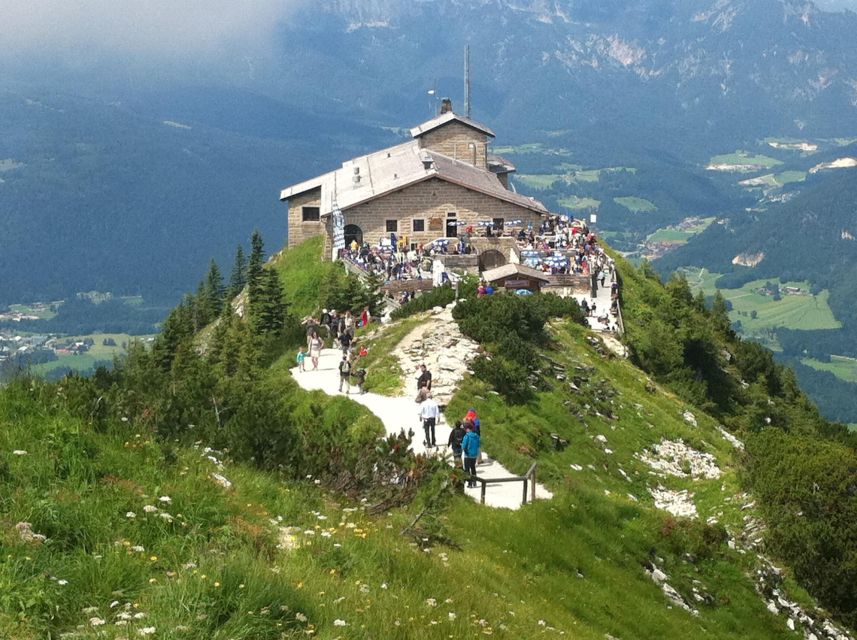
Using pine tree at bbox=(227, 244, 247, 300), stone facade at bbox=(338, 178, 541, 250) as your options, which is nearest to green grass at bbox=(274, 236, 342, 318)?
stone facade at bbox=(338, 178, 541, 250)

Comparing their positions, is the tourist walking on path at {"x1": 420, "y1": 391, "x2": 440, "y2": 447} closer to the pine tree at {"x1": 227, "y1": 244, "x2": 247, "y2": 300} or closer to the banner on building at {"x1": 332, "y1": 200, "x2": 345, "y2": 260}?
the banner on building at {"x1": 332, "y1": 200, "x2": 345, "y2": 260}

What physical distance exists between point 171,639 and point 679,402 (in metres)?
32.9

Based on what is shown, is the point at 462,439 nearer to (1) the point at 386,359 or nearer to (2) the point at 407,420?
(2) the point at 407,420

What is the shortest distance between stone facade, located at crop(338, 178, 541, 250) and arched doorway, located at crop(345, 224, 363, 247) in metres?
0.18

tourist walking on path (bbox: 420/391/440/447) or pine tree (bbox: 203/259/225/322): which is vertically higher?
pine tree (bbox: 203/259/225/322)

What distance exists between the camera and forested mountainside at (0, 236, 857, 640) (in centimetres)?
1142

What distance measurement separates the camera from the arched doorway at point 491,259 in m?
64.6

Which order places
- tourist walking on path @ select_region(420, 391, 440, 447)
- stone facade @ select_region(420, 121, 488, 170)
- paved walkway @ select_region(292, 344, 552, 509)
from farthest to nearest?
stone facade @ select_region(420, 121, 488, 170)
tourist walking on path @ select_region(420, 391, 440, 447)
paved walkway @ select_region(292, 344, 552, 509)

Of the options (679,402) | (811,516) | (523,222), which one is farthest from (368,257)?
(811,516)

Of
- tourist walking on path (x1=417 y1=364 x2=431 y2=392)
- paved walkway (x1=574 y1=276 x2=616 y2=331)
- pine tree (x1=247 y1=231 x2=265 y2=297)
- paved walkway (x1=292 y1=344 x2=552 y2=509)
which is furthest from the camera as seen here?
pine tree (x1=247 y1=231 x2=265 y2=297)

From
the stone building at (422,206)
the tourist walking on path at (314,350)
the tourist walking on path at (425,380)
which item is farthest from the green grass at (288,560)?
the stone building at (422,206)

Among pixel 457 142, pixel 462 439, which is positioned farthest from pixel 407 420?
pixel 457 142

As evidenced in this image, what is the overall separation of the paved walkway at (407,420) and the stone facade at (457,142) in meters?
45.5

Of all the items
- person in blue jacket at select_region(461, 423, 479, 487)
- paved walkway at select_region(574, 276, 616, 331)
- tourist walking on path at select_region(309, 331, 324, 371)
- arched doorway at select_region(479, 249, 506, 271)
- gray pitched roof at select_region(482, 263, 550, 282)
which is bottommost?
person in blue jacket at select_region(461, 423, 479, 487)
